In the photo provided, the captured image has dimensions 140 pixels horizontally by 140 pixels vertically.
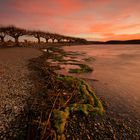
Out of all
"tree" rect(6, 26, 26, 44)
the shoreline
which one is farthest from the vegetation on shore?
"tree" rect(6, 26, 26, 44)

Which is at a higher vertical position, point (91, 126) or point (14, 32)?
point (14, 32)

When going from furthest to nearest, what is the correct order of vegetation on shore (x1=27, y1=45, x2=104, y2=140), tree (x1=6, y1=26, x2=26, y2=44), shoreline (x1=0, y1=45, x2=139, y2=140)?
1. tree (x1=6, y1=26, x2=26, y2=44)
2. shoreline (x1=0, y1=45, x2=139, y2=140)
3. vegetation on shore (x1=27, y1=45, x2=104, y2=140)

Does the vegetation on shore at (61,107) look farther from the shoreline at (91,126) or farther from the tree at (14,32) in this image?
the tree at (14,32)

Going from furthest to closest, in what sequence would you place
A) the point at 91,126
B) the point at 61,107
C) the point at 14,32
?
1. the point at 14,32
2. the point at 61,107
3. the point at 91,126

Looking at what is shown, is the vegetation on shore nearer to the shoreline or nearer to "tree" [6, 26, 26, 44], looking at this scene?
the shoreline

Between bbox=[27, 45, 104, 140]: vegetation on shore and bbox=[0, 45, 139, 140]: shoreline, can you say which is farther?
bbox=[0, 45, 139, 140]: shoreline

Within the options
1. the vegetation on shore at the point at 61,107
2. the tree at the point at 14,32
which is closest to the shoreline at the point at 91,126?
the vegetation on shore at the point at 61,107

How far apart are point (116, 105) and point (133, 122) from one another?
1093mm

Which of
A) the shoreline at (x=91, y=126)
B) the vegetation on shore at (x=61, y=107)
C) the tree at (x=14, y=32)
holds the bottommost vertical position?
the shoreline at (x=91, y=126)

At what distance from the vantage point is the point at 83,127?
355cm

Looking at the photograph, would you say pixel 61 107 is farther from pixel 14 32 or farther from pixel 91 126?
pixel 14 32

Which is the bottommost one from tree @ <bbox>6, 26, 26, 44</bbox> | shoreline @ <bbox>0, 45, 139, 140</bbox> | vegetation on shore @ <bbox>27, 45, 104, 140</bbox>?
shoreline @ <bbox>0, 45, 139, 140</bbox>

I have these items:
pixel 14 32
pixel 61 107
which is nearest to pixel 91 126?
pixel 61 107

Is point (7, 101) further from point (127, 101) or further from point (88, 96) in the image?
point (127, 101)
